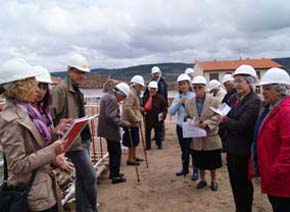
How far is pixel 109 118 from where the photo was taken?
18.3 ft

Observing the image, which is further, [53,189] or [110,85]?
[110,85]

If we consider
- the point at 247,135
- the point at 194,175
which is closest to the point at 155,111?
the point at 194,175

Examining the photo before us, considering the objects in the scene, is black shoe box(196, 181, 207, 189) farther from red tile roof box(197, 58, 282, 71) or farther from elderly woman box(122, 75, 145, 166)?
red tile roof box(197, 58, 282, 71)

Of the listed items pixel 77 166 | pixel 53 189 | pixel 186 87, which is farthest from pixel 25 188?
pixel 186 87

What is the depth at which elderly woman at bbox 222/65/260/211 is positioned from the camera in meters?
3.79

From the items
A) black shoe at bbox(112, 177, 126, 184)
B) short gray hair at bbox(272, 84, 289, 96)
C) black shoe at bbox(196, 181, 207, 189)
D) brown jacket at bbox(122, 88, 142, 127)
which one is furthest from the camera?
brown jacket at bbox(122, 88, 142, 127)

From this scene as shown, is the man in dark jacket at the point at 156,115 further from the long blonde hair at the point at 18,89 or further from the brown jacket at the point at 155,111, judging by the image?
the long blonde hair at the point at 18,89

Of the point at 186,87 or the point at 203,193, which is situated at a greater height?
the point at 186,87

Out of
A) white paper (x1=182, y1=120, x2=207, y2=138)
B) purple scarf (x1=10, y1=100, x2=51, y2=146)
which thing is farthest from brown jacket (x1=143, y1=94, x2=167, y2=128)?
purple scarf (x1=10, y1=100, x2=51, y2=146)

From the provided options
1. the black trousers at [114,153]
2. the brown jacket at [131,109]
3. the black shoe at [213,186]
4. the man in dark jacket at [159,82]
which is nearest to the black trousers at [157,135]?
the man in dark jacket at [159,82]

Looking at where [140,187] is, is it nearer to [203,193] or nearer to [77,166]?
[203,193]

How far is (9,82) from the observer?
7.27 ft

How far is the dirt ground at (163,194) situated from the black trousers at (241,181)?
2.11 ft

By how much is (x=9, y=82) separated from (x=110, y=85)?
343 centimetres
